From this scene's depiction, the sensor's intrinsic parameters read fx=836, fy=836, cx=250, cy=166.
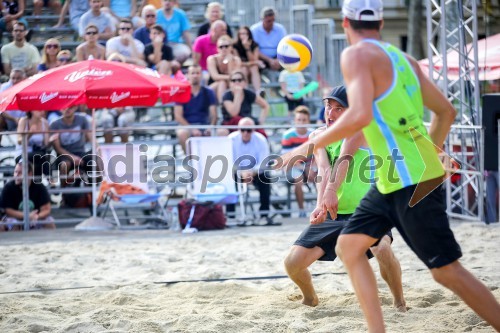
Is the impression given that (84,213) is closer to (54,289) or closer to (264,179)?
(264,179)

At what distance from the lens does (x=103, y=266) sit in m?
7.86

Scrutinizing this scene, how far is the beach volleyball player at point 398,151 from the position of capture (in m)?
3.99

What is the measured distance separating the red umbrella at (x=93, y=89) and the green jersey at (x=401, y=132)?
629 centimetres

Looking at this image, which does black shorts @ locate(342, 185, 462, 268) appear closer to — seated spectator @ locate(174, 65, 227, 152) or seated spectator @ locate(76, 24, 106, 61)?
seated spectator @ locate(174, 65, 227, 152)

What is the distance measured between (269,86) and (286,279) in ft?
25.1

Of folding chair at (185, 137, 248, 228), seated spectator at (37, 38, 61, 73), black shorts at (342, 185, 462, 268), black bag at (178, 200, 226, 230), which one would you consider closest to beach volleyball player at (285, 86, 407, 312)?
black shorts at (342, 185, 462, 268)

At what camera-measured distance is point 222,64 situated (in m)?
12.8

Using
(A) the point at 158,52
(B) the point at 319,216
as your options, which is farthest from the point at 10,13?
(B) the point at 319,216

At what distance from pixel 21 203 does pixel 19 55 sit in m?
3.02

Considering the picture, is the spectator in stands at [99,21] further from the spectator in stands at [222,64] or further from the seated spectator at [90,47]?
the spectator in stands at [222,64]

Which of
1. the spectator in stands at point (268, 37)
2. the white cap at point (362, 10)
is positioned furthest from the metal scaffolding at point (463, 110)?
the white cap at point (362, 10)

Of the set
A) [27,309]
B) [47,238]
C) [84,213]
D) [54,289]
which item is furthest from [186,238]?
[27,309]

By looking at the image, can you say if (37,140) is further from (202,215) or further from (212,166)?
(202,215)

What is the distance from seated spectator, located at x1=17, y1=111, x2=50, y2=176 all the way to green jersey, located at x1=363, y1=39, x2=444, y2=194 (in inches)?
293
